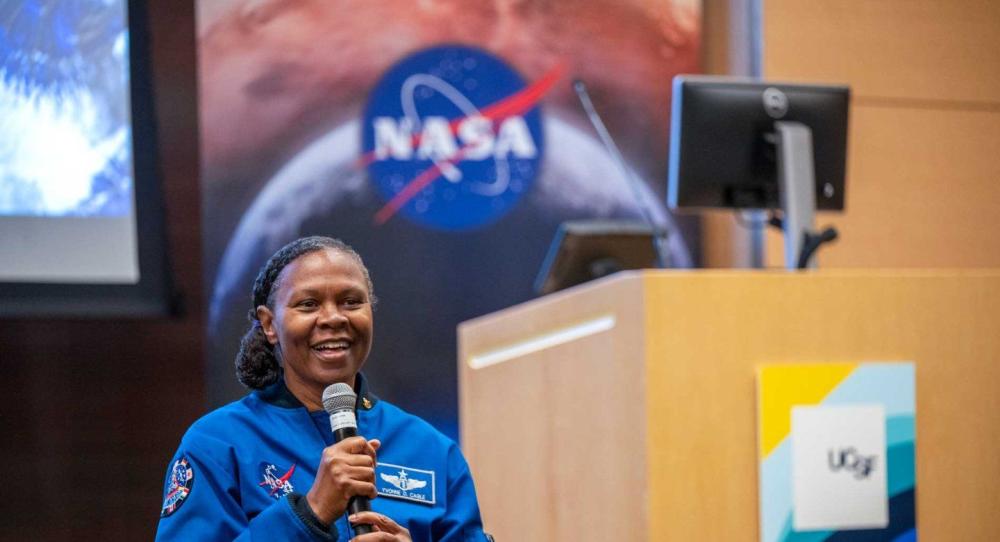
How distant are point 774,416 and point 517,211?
7.35 feet

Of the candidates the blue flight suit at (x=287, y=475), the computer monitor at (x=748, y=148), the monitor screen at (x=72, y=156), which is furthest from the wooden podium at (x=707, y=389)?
the monitor screen at (x=72, y=156)

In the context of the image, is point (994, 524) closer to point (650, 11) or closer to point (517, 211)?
point (517, 211)

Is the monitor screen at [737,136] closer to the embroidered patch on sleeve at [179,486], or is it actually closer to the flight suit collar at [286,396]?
the flight suit collar at [286,396]

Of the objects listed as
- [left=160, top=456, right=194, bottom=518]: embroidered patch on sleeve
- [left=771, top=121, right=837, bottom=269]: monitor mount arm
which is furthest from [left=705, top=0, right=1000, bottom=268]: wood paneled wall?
[left=160, top=456, right=194, bottom=518]: embroidered patch on sleeve

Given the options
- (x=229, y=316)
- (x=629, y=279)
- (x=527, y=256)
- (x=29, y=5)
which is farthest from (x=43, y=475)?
(x=629, y=279)

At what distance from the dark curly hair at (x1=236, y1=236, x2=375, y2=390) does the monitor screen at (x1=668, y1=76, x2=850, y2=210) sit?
5.41 feet

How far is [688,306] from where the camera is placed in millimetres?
2398

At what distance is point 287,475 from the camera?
1.56 m

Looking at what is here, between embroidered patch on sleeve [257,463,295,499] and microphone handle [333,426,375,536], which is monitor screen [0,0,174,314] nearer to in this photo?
embroidered patch on sleeve [257,463,295,499]

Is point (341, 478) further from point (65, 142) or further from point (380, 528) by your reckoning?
point (65, 142)

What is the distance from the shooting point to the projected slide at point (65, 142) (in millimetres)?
3883

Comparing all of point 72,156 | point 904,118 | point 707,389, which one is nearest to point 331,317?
point 707,389

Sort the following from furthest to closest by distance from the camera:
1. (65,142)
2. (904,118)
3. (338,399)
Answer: (904,118) → (65,142) → (338,399)

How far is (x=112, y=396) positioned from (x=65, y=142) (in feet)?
2.68
